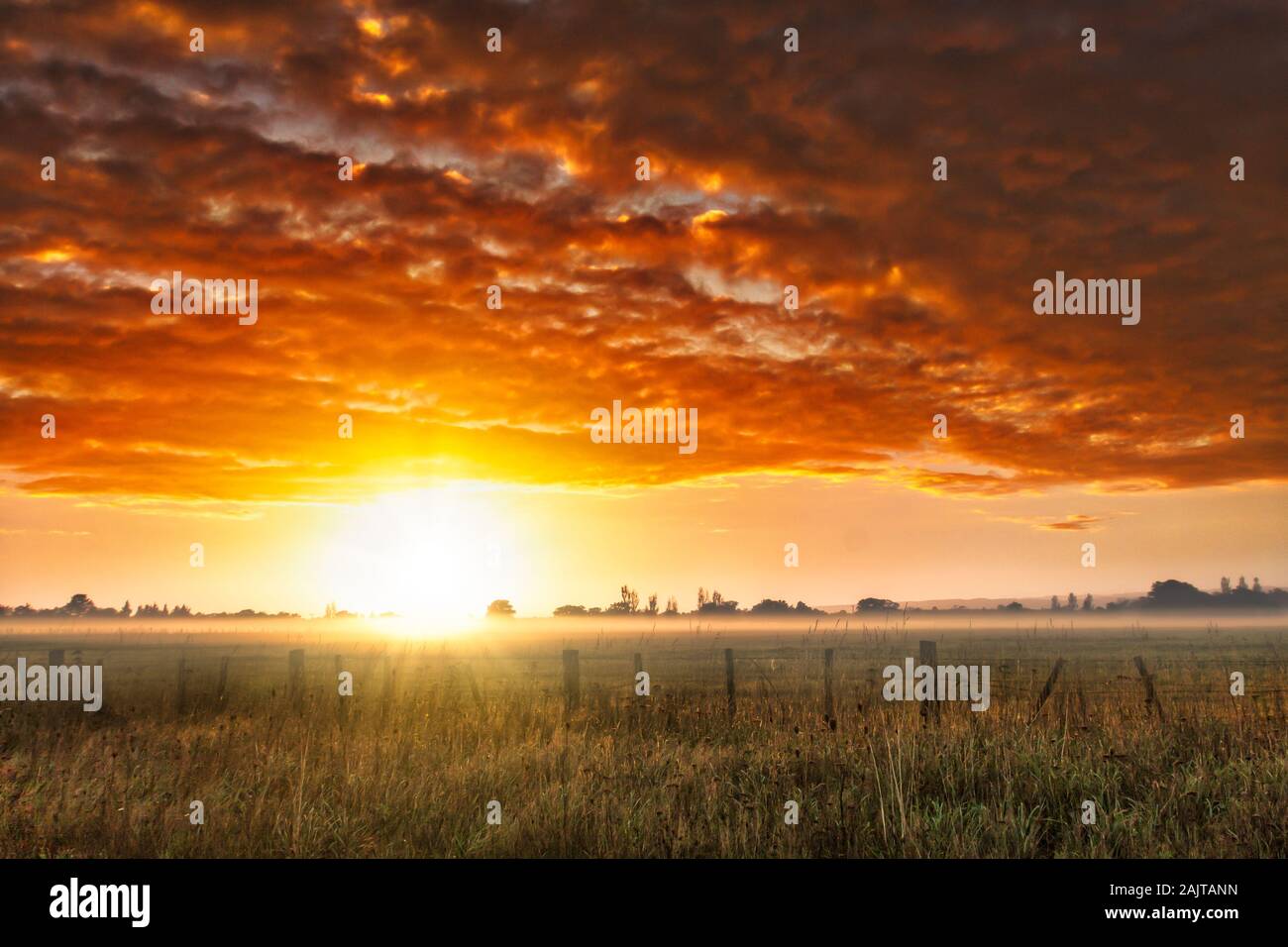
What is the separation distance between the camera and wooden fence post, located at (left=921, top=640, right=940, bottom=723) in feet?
46.9

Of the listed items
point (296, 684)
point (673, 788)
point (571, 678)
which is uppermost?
point (673, 788)

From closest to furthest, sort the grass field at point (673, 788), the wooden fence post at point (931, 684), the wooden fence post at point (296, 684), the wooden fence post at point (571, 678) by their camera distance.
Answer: the grass field at point (673, 788) → the wooden fence post at point (931, 684) → the wooden fence post at point (296, 684) → the wooden fence post at point (571, 678)

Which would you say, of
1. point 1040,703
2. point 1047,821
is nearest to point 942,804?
point 1047,821

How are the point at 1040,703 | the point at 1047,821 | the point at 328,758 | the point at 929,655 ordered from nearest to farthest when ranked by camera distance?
the point at 1047,821 < the point at 328,758 < the point at 1040,703 < the point at 929,655

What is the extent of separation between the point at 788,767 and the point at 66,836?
25.2 ft

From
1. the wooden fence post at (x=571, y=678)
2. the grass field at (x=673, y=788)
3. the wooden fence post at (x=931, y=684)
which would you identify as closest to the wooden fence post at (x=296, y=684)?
the grass field at (x=673, y=788)

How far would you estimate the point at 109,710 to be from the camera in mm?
19391

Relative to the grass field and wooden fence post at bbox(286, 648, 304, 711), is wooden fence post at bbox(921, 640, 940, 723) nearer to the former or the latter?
the grass field

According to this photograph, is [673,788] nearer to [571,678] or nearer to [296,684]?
[571,678]

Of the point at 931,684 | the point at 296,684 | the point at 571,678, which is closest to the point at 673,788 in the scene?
the point at 931,684

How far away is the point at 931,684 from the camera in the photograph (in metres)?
15.6

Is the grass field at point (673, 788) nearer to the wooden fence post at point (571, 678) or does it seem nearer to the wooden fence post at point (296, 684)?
the wooden fence post at point (296, 684)

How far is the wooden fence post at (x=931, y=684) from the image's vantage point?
1430 cm
